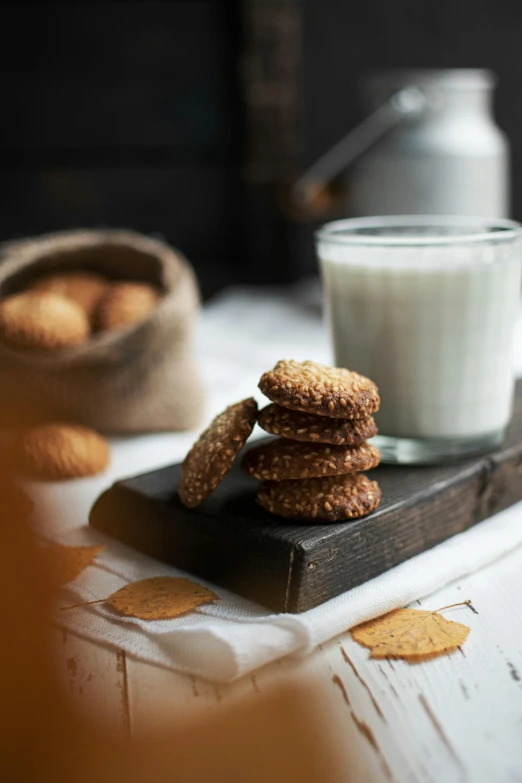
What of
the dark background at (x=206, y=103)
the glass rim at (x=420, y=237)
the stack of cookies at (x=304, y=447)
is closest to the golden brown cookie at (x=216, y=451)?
the stack of cookies at (x=304, y=447)

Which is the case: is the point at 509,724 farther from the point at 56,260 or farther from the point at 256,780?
the point at 56,260

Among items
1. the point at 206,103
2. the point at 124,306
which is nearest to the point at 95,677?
the point at 124,306

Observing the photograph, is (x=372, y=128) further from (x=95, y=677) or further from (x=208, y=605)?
(x=95, y=677)

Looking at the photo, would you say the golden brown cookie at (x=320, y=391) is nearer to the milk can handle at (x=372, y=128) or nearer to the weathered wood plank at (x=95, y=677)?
the weathered wood plank at (x=95, y=677)

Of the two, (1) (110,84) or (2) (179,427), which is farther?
(1) (110,84)

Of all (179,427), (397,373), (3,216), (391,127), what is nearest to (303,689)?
(397,373)

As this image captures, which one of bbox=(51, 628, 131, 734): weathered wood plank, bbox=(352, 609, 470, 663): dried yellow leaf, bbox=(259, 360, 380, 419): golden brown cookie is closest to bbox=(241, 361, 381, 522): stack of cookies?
Result: bbox=(259, 360, 380, 419): golden brown cookie
